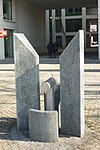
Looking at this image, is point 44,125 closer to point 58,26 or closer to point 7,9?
point 7,9

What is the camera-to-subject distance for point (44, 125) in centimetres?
557

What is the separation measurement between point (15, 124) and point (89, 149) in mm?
2099

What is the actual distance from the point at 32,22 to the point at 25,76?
115ft

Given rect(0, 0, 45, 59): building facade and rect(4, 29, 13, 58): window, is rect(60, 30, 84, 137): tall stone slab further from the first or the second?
rect(4, 29, 13, 58): window

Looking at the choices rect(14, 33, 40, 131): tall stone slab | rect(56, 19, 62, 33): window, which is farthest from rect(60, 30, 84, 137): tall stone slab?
rect(56, 19, 62, 33): window

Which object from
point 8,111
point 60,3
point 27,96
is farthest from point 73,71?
point 60,3

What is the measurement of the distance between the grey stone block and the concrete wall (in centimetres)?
2998

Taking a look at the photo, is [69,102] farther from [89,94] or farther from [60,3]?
[60,3]

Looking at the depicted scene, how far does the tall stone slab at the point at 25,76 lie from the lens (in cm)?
604

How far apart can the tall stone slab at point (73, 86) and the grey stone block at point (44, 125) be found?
393 millimetres

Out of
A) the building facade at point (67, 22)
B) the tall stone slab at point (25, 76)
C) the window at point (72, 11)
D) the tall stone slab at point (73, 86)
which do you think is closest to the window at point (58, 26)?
the building facade at point (67, 22)

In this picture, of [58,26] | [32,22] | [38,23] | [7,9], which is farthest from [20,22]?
[58,26]

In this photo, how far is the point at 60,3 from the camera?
4041 centimetres

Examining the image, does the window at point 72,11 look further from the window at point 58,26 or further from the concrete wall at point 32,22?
the concrete wall at point 32,22
